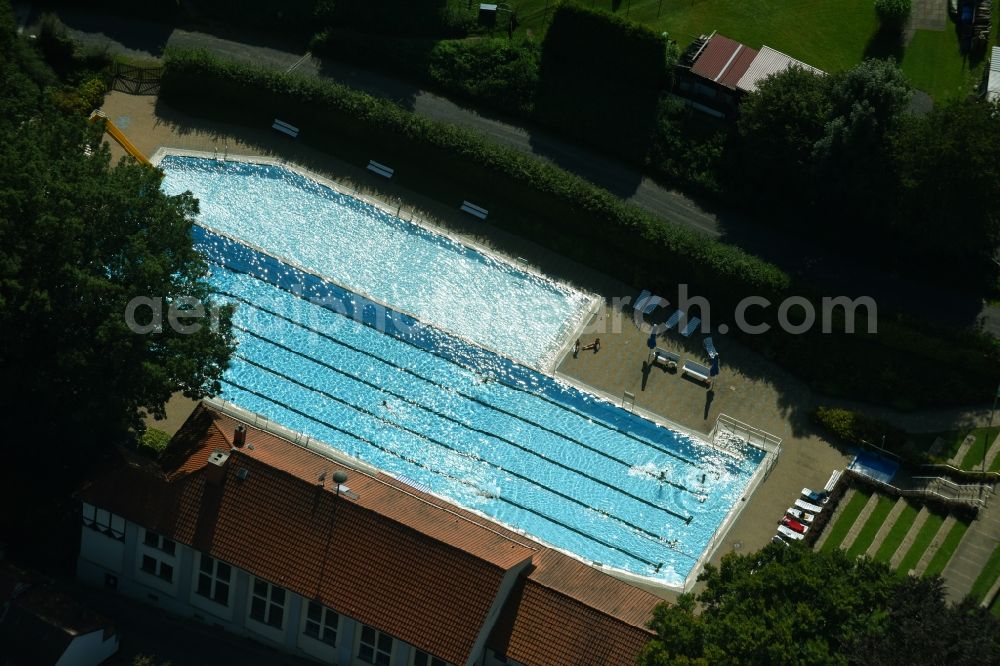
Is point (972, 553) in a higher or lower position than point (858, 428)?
lower

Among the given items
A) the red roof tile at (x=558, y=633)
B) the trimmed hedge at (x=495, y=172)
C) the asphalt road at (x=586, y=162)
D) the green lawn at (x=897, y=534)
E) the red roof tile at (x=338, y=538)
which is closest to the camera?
the red roof tile at (x=558, y=633)

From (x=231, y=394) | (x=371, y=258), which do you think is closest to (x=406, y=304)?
(x=371, y=258)

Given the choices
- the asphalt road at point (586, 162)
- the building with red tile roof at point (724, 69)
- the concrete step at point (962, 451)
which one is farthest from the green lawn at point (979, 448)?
the building with red tile roof at point (724, 69)

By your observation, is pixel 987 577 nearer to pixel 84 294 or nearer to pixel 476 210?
pixel 476 210

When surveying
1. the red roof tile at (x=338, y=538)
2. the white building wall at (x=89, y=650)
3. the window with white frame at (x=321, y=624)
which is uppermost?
the red roof tile at (x=338, y=538)

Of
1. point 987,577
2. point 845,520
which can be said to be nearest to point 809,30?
point 845,520

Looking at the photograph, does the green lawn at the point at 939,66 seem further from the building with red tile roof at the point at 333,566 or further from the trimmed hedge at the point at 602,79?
the building with red tile roof at the point at 333,566

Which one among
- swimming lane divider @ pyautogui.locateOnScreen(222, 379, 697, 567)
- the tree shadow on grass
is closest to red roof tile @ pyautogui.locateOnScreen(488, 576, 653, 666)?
swimming lane divider @ pyautogui.locateOnScreen(222, 379, 697, 567)
